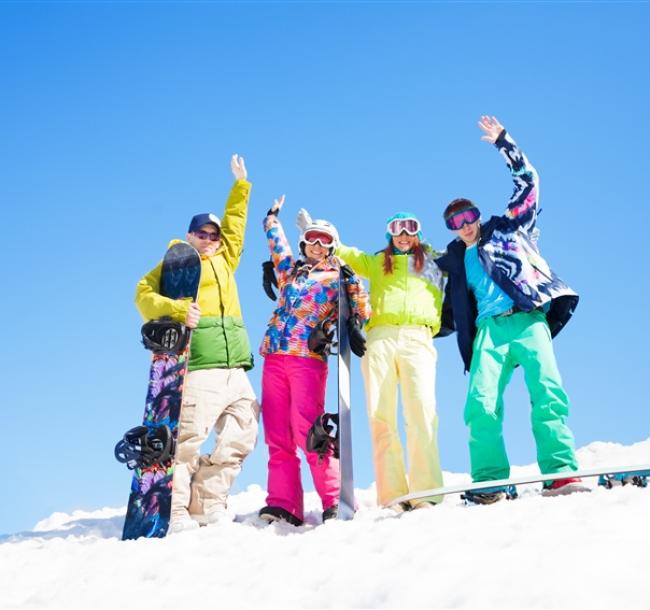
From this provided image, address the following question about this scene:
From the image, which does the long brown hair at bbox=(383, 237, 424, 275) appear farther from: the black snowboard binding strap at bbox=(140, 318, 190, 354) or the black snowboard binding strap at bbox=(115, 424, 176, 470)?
the black snowboard binding strap at bbox=(115, 424, 176, 470)

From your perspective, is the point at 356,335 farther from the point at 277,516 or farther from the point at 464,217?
the point at 277,516

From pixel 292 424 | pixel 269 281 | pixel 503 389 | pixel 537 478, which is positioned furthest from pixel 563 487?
pixel 269 281

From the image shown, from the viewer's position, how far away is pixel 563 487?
469 centimetres

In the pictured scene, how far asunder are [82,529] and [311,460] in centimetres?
257

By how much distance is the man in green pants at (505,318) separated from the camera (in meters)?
5.09

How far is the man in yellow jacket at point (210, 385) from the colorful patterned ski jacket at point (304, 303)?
405 mm

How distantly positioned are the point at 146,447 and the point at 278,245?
84.9 inches

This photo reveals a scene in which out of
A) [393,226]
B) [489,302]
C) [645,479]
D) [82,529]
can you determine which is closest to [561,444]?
[645,479]

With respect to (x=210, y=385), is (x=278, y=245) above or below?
above

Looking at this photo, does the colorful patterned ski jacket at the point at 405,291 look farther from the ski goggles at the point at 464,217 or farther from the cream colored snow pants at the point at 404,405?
the ski goggles at the point at 464,217

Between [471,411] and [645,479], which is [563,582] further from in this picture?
[471,411]

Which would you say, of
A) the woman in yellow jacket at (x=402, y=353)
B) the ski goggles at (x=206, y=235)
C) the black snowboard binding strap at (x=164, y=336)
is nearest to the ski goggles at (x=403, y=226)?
the woman in yellow jacket at (x=402, y=353)

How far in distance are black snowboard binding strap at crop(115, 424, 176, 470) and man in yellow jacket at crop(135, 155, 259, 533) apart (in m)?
0.14

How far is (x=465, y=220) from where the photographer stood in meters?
6.00
